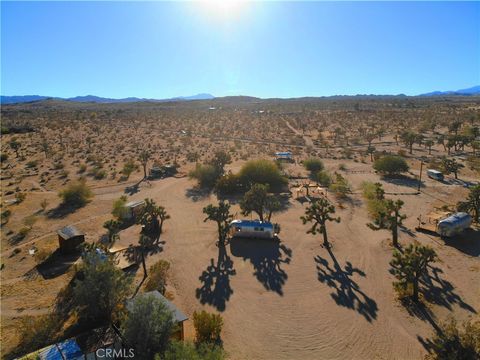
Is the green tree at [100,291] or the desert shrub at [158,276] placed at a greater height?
the green tree at [100,291]

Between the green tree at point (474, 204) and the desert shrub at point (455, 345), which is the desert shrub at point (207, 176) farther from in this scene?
the desert shrub at point (455, 345)

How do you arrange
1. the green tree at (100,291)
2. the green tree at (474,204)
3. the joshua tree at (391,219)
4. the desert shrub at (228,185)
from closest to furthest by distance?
1. the green tree at (100,291)
2. the joshua tree at (391,219)
3. the green tree at (474,204)
4. the desert shrub at (228,185)

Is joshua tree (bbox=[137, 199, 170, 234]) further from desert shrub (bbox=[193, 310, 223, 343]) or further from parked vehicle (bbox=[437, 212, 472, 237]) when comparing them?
parked vehicle (bbox=[437, 212, 472, 237])

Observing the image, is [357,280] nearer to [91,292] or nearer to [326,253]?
[326,253]

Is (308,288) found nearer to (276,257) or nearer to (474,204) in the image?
(276,257)

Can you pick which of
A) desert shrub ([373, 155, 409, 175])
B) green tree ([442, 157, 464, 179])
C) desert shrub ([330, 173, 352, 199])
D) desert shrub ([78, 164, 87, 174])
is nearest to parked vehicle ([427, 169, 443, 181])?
green tree ([442, 157, 464, 179])

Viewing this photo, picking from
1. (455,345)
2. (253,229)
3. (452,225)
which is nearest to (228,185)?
(253,229)

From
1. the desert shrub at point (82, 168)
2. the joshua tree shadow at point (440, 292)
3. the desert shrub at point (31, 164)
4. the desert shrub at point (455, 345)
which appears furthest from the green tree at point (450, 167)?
the desert shrub at point (31, 164)

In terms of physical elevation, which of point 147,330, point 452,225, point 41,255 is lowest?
point 41,255
